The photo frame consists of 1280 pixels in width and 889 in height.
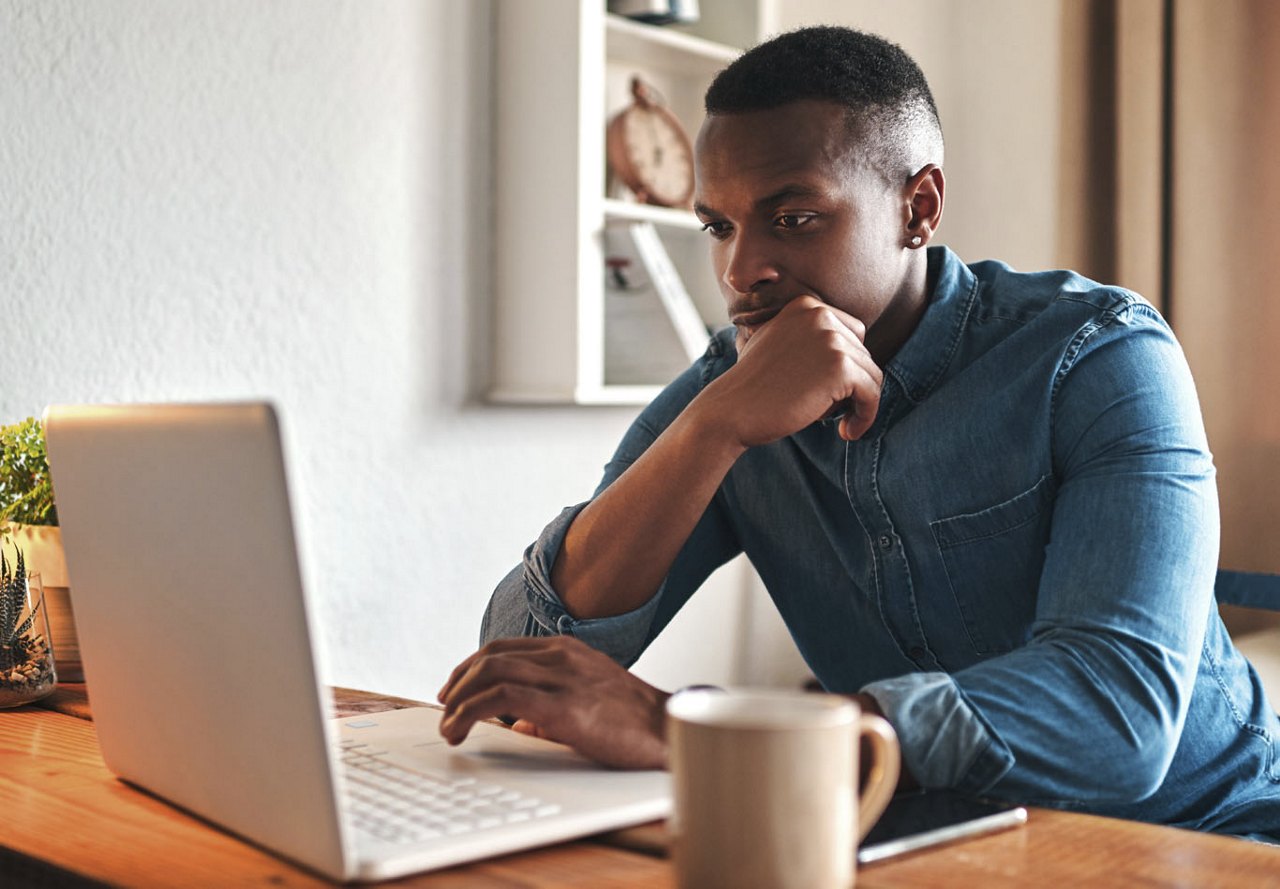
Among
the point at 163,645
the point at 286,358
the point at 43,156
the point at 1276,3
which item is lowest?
the point at 163,645

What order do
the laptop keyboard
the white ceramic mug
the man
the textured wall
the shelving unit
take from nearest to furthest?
1. the white ceramic mug
2. the laptop keyboard
3. the man
4. the textured wall
5. the shelving unit

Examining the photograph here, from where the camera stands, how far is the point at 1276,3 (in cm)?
258

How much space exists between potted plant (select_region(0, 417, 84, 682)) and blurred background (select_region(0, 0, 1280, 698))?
0.26 meters

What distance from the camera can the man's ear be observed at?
1286 mm

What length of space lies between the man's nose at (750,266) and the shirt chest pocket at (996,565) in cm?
27

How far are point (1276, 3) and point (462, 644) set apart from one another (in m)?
2.01

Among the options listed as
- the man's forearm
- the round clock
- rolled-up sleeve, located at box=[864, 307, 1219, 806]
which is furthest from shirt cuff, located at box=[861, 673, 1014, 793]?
the round clock

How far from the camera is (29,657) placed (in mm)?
1140

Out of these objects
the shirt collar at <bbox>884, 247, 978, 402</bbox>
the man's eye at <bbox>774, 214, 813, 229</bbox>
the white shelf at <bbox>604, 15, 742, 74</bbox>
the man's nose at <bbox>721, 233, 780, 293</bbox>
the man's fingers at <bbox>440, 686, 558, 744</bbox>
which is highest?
the white shelf at <bbox>604, 15, 742, 74</bbox>

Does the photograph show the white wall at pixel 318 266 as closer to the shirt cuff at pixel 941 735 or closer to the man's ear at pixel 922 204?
the man's ear at pixel 922 204

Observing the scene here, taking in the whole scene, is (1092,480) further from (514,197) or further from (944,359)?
(514,197)

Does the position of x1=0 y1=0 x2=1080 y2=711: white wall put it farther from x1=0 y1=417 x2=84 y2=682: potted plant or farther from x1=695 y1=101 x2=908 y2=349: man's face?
x1=695 y1=101 x2=908 y2=349: man's face

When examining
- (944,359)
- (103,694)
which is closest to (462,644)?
(944,359)

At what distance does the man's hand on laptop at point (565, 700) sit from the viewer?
813mm
